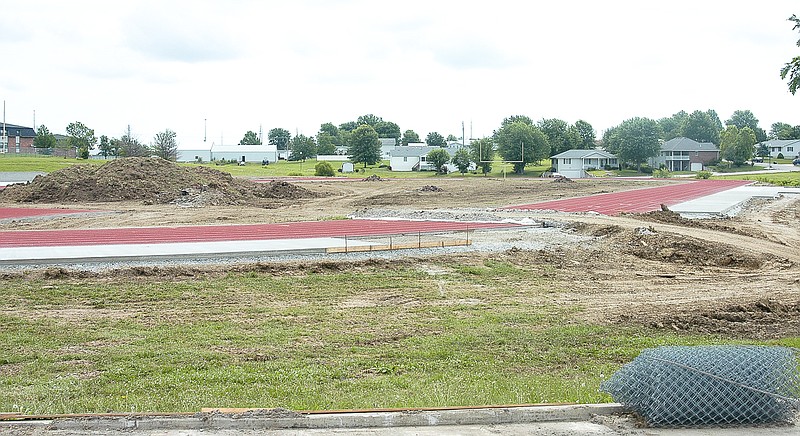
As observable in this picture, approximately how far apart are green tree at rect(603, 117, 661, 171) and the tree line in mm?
60081

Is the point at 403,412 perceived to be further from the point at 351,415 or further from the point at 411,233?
the point at 411,233

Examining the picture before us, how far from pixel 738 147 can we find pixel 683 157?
7861 millimetres

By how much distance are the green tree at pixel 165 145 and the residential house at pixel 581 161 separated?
51.1 meters

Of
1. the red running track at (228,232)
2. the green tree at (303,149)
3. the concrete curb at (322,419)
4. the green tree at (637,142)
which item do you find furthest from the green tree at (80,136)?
the concrete curb at (322,419)

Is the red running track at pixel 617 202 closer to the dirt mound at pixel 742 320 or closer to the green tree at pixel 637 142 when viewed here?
the dirt mound at pixel 742 320

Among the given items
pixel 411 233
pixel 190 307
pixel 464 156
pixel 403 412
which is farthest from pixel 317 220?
pixel 464 156

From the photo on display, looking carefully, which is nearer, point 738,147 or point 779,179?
point 779,179

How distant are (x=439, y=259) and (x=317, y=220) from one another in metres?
12.5

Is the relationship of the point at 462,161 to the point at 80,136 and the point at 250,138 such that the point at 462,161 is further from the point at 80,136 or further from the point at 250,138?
the point at 250,138

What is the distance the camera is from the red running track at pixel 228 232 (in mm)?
23547

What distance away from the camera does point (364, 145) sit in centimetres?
11412

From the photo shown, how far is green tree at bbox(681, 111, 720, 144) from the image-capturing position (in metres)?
161

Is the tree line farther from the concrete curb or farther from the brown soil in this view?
the concrete curb

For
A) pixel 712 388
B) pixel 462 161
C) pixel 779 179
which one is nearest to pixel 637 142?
pixel 462 161
